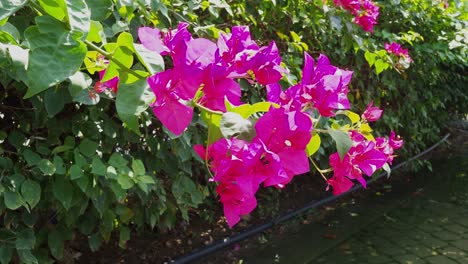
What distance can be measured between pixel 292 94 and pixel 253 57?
0.11 m

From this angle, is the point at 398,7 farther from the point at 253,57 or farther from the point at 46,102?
the point at 253,57

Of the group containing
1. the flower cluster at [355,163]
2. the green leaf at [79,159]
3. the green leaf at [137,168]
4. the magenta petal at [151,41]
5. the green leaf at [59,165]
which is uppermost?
the magenta petal at [151,41]

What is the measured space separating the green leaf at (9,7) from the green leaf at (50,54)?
37 mm

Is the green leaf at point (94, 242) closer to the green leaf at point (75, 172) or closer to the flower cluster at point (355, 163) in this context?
the green leaf at point (75, 172)

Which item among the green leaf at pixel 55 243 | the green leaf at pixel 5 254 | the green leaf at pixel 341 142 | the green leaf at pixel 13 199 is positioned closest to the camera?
the green leaf at pixel 341 142

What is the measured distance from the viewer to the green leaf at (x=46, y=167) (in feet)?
5.68

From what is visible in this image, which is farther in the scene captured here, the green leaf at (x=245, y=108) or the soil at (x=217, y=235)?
the soil at (x=217, y=235)

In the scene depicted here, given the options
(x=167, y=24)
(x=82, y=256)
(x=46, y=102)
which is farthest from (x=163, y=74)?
(x=82, y=256)

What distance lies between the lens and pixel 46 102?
1.51m

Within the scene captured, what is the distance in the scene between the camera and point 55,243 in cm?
222

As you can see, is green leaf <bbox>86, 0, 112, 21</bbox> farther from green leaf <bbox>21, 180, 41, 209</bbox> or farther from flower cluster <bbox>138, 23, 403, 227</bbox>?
green leaf <bbox>21, 180, 41, 209</bbox>

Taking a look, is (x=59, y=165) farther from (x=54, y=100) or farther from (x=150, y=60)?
(x=150, y=60)

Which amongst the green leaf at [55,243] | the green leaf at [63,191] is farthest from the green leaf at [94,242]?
the green leaf at [63,191]

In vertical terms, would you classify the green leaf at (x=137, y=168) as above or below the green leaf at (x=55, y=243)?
above
